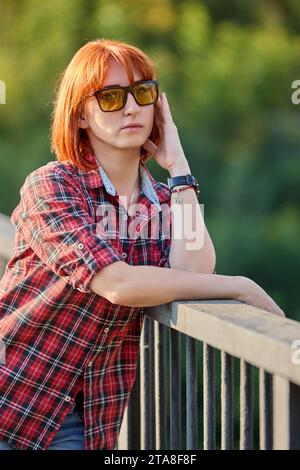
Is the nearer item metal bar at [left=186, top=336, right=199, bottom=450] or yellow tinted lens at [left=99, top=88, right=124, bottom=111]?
metal bar at [left=186, top=336, right=199, bottom=450]

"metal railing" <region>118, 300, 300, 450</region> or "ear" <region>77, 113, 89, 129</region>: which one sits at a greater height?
"ear" <region>77, 113, 89, 129</region>

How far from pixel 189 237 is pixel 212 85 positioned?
19331 millimetres

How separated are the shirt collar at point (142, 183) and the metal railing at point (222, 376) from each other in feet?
0.85

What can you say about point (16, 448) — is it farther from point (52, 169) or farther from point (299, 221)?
point (299, 221)

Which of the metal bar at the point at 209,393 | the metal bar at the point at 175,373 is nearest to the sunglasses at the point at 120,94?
the metal bar at the point at 175,373

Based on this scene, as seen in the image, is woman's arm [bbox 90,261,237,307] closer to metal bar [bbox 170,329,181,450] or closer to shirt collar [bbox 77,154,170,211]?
metal bar [bbox 170,329,181,450]

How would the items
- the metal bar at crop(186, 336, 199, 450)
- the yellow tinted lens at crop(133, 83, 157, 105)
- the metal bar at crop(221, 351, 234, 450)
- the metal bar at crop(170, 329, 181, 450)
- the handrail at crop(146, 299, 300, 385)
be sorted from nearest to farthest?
the handrail at crop(146, 299, 300, 385) → the metal bar at crop(221, 351, 234, 450) → the metal bar at crop(186, 336, 199, 450) → the metal bar at crop(170, 329, 181, 450) → the yellow tinted lens at crop(133, 83, 157, 105)

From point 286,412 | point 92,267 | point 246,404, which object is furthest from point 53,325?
point 286,412

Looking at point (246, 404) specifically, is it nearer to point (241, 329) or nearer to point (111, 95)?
point (241, 329)

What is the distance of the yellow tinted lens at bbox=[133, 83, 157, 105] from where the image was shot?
88.4 inches

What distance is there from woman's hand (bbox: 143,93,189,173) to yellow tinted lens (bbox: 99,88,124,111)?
184mm

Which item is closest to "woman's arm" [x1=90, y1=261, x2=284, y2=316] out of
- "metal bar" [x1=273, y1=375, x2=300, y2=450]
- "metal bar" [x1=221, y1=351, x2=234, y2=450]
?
"metal bar" [x1=221, y1=351, x2=234, y2=450]

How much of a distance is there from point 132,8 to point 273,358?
20557 mm

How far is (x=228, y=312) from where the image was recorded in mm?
1848
